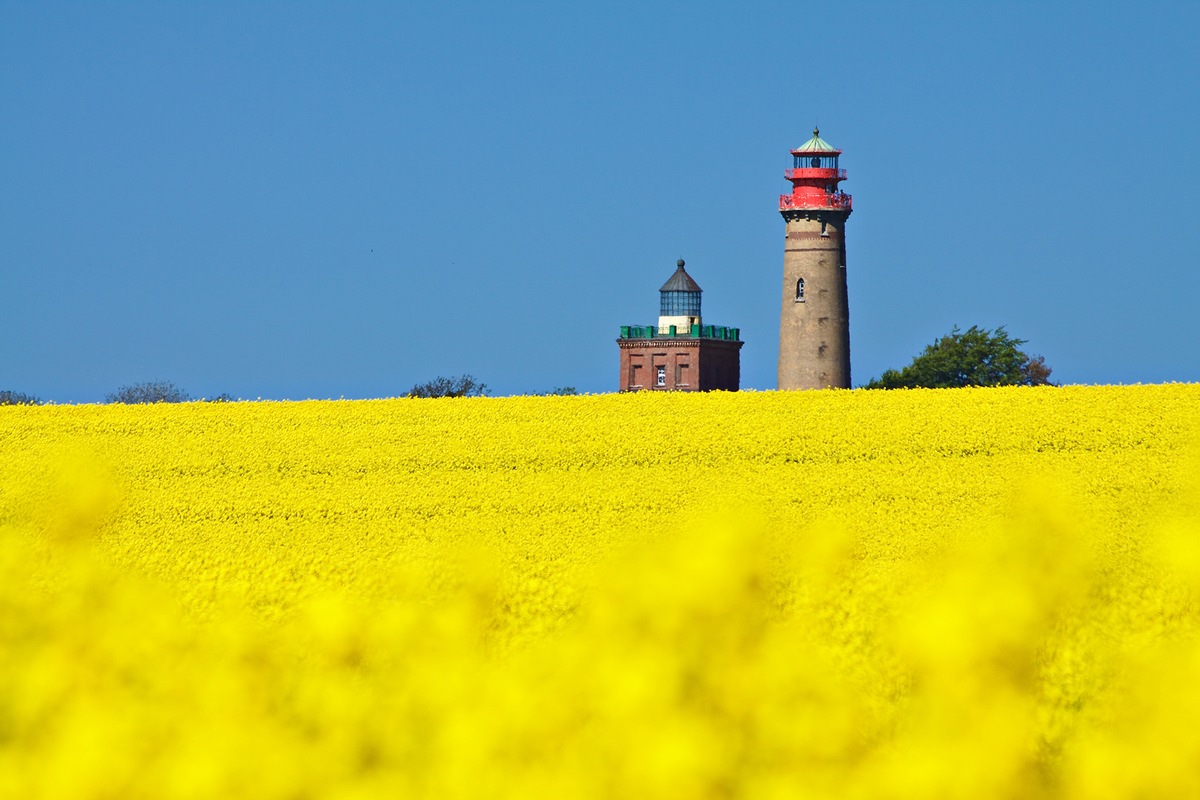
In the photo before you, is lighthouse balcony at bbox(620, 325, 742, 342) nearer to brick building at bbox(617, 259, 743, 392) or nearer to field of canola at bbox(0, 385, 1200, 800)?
brick building at bbox(617, 259, 743, 392)

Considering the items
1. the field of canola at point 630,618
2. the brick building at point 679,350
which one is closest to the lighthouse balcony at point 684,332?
the brick building at point 679,350

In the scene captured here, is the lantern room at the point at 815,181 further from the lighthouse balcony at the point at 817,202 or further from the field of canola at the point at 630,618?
the field of canola at the point at 630,618

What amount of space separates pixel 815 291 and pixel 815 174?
227 inches

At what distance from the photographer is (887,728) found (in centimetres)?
2033

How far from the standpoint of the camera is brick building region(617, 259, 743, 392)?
76.3m

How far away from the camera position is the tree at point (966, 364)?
271 feet

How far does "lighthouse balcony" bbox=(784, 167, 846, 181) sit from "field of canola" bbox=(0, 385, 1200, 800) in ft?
141

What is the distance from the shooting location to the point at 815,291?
218ft

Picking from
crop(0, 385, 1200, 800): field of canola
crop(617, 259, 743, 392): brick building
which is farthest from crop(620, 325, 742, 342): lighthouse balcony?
crop(0, 385, 1200, 800): field of canola

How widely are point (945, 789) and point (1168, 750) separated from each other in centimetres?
295

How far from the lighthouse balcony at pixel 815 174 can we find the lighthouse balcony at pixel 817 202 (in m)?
0.88

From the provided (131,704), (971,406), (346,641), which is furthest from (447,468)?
(971,406)

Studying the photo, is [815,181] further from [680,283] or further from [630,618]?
[630,618]

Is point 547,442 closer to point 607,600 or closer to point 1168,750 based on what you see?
point 607,600
